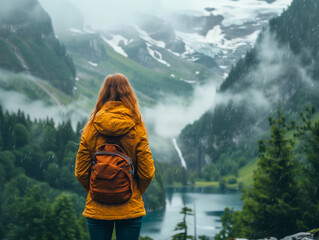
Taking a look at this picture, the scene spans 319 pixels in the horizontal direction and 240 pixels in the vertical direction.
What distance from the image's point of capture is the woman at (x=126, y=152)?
3.82 metres

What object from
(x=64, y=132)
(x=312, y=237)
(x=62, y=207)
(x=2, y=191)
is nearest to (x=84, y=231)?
(x=62, y=207)

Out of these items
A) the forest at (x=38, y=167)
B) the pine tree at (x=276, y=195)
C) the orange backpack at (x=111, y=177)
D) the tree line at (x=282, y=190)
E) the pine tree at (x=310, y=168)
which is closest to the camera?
the orange backpack at (x=111, y=177)

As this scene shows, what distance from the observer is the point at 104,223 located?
12.8ft

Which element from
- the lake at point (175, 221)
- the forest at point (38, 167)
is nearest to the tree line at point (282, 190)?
the lake at point (175, 221)

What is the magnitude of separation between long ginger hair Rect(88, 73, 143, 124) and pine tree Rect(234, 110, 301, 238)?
2306 centimetres

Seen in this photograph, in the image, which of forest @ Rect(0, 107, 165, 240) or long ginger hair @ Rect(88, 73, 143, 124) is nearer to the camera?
long ginger hair @ Rect(88, 73, 143, 124)

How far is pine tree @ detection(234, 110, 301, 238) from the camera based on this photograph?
26559 millimetres

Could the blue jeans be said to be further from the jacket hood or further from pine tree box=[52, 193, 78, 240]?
pine tree box=[52, 193, 78, 240]

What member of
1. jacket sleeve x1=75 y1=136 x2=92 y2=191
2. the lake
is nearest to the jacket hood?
jacket sleeve x1=75 y1=136 x2=92 y2=191

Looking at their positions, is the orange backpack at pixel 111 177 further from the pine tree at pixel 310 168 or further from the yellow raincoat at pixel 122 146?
the pine tree at pixel 310 168

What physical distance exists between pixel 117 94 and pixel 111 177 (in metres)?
0.97

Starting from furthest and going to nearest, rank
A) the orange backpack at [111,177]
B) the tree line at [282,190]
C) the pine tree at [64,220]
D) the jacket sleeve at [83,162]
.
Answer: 1. the pine tree at [64,220]
2. the tree line at [282,190]
3. the jacket sleeve at [83,162]
4. the orange backpack at [111,177]

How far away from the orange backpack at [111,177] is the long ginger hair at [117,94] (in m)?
0.48

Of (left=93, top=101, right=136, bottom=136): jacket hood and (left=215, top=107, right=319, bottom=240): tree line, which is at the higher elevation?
(left=93, top=101, right=136, bottom=136): jacket hood
